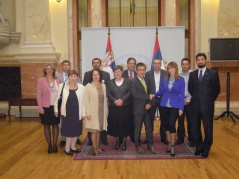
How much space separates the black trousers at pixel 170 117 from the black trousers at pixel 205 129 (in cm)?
34

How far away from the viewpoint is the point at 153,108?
5.30m

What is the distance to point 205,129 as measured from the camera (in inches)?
181

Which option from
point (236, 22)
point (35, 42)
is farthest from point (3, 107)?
point (236, 22)

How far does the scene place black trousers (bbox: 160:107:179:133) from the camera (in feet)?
15.0

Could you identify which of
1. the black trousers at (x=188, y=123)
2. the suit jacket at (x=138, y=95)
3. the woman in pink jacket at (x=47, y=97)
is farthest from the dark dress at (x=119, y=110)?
the black trousers at (x=188, y=123)

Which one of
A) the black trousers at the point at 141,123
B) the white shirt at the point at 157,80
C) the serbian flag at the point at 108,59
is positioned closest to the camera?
the black trousers at the point at 141,123

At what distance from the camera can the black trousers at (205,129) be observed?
455 cm

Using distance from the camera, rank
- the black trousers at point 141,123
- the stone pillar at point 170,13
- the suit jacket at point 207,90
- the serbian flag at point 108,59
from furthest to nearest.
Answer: the stone pillar at point 170,13 < the serbian flag at point 108,59 < the black trousers at point 141,123 < the suit jacket at point 207,90

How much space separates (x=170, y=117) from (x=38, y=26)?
5.29m

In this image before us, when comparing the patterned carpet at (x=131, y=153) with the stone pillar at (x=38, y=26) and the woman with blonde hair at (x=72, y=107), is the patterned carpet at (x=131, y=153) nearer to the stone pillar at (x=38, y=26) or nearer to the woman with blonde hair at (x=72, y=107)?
the woman with blonde hair at (x=72, y=107)

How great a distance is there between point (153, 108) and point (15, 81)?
5.33 meters

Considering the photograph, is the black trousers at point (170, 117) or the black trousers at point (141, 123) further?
the black trousers at point (141, 123)

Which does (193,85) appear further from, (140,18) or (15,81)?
(15,81)

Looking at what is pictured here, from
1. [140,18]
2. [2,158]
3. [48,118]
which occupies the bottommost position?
[2,158]
